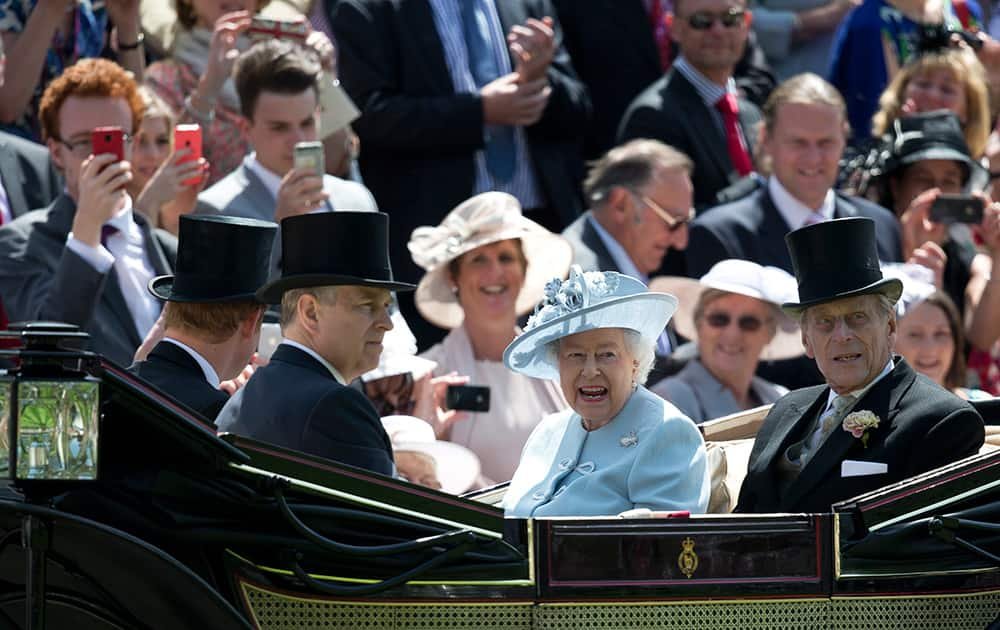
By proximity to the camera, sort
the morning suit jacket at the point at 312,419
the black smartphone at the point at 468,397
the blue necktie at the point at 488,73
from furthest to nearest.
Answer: the blue necktie at the point at 488,73 → the black smartphone at the point at 468,397 → the morning suit jacket at the point at 312,419

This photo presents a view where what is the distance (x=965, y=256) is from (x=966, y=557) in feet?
13.5

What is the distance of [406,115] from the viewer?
7.93m

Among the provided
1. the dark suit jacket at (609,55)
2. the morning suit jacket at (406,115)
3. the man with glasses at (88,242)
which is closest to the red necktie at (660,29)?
the dark suit jacket at (609,55)

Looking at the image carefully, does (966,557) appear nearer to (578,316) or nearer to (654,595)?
(654,595)

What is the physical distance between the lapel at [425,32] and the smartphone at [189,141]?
1.43 metres

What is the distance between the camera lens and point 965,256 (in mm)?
8453

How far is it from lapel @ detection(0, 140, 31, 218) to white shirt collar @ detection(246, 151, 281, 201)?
0.85 meters

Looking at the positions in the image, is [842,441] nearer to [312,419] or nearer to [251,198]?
[312,419]

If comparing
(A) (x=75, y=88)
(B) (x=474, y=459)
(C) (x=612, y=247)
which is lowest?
(B) (x=474, y=459)

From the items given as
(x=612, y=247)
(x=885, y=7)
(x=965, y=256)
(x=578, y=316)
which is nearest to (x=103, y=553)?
(x=578, y=316)

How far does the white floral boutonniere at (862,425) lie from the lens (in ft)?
16.0

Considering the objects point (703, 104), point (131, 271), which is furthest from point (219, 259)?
point (703, 104)

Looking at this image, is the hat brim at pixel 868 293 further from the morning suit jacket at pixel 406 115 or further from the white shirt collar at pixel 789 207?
the morning suit jacket at pixel 406 115

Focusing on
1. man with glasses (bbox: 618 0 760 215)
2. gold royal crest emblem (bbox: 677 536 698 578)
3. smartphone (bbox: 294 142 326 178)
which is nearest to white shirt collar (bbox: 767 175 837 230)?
man with glasses (bbox: 618 0 760 215)
